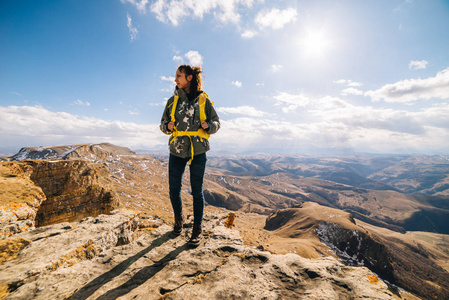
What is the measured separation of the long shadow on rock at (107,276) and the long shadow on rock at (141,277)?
323 mm

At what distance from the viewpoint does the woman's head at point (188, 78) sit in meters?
4.54

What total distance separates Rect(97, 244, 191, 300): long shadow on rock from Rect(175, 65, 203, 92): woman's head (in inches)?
164

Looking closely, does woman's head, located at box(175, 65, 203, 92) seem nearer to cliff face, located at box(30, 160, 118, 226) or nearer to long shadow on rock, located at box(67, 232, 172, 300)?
long shadow on rock, located at box(67, 232, 172, 300)

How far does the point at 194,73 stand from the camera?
4621mm

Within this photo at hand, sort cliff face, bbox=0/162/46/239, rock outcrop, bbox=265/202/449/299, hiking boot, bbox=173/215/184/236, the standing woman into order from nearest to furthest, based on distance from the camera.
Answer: the standing woman < hiking boot, bbox=173/215/184/236 < cliff face, bbox=0/162/46/239 < rock outcrop, bbox=265/202/449/299

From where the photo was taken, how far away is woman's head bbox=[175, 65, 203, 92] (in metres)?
4.54

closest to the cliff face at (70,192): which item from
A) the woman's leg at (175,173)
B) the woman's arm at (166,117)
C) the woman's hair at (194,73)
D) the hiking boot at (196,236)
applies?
the woman's leg at (175,173)

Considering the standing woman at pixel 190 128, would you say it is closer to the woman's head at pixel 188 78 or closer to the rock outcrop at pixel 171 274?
the woman's head at pixel 188 78

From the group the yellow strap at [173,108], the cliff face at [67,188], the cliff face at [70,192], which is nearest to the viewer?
the yellow strap at [173,108]

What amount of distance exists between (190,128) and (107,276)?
137 inches

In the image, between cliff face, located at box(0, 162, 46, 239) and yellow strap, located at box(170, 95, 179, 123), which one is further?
cliff face, located at box(0, 162, 46, 239)

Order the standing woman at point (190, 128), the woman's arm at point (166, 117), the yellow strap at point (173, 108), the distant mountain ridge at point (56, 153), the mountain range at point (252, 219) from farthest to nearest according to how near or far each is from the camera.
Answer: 1. the distant mountain ridge at point (56, 153)
2. the woman's arm at point (166, 117)
3. the yellow strap at point (173, 108)
4. the standing woman at point (190, 128)
5. the mountain range at point (252, 219)

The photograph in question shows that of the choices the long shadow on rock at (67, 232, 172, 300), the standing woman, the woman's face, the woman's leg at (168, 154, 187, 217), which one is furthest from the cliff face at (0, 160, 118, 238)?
the woman's face

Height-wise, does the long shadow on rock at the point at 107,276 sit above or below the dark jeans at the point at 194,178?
below
